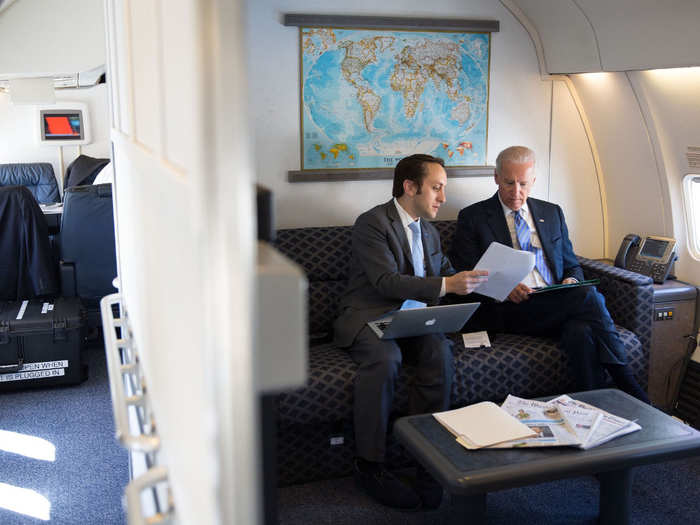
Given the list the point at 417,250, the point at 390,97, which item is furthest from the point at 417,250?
the point at 390,97

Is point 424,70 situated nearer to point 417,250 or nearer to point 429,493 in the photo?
point 417,250

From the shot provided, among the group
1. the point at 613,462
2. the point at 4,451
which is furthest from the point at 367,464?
the point at 4,451

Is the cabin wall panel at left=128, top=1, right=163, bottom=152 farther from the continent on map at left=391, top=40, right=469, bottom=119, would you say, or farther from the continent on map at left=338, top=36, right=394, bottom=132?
the continent on map at left=391, top=40, right=469, bottom=119

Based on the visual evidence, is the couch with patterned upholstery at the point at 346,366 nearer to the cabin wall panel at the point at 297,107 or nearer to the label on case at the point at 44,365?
the cabin wall panel at the point at 297,107

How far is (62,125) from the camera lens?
9.41 metres

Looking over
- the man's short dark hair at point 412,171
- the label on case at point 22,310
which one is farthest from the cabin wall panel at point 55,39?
the man's short dark hair at point 412,171

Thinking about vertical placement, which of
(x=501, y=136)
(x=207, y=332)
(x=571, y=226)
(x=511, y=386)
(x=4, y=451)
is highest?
(x=501, y=136)

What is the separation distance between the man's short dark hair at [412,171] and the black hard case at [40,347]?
231cm

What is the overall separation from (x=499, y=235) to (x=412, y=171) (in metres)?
0.74

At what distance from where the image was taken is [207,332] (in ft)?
2.48

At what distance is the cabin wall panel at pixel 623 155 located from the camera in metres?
4.55

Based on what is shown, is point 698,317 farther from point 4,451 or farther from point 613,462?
point 4,451

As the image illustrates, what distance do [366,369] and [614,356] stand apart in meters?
1.38

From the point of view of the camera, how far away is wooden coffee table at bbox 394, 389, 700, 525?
8.13 feet
